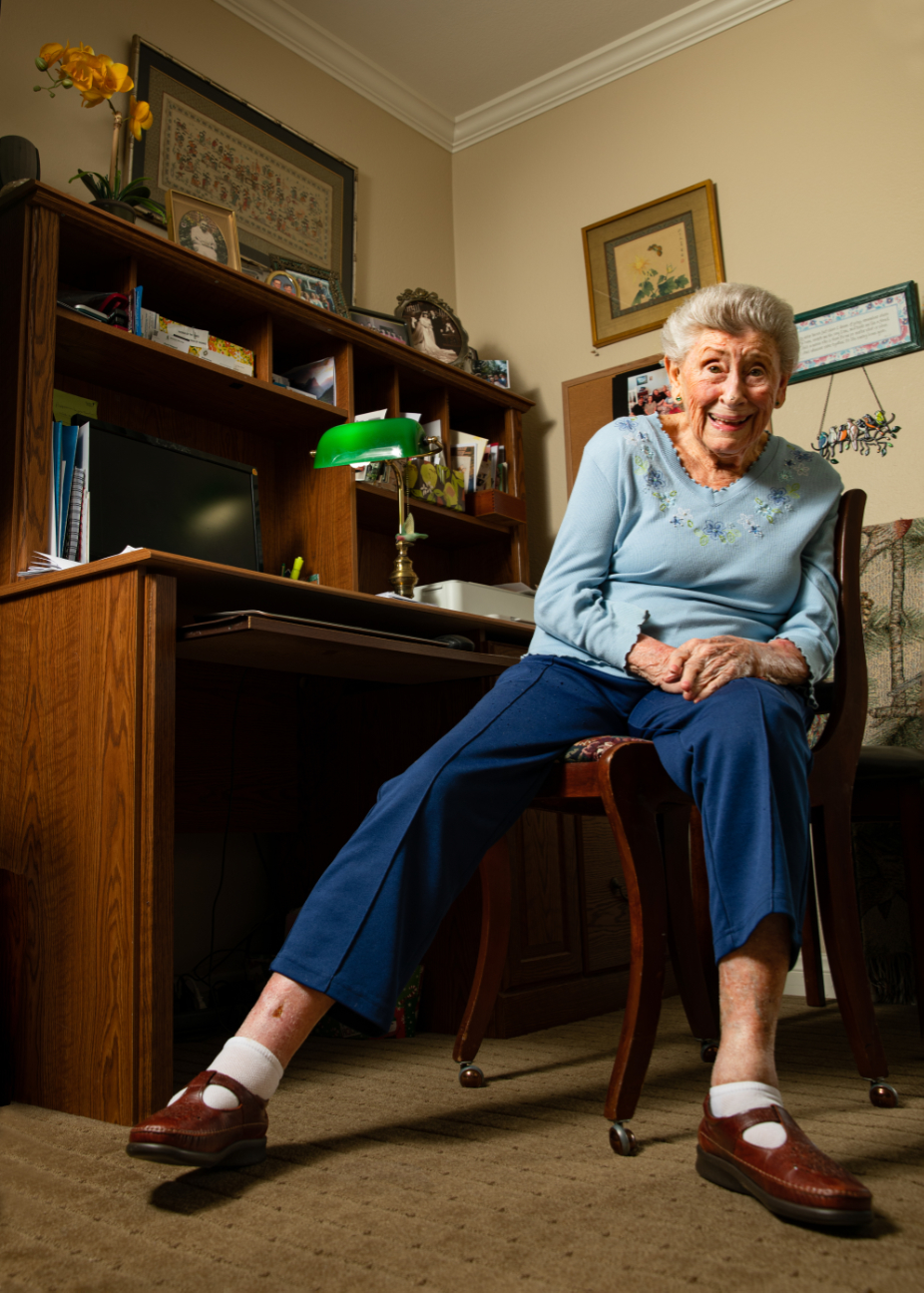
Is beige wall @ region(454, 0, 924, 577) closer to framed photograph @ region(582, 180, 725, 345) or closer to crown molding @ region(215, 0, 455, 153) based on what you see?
framed photograph @ region(582, 180, 725, 345)

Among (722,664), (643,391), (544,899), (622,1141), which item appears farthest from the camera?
(643,391)

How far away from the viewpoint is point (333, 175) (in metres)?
2.96

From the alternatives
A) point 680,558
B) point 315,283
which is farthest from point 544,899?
point 315,283

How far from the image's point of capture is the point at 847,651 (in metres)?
1.47

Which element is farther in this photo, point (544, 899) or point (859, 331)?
point (859, 331)

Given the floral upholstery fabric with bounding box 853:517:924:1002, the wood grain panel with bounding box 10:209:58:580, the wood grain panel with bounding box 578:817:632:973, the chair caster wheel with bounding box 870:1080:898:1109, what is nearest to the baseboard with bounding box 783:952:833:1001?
the floral upholstery fabric with bounding box 853:517:924:1002

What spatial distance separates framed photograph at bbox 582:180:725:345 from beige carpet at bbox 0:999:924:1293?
85.2 inches

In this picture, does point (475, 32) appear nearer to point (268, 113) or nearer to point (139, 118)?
point (268, 113)

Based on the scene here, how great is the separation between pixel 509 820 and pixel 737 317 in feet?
2.58

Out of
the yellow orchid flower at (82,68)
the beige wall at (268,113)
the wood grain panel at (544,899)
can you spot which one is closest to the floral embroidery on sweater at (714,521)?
the wood grain panel at (544,899)

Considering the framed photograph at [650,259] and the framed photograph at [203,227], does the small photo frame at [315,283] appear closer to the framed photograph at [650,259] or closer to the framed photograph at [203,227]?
the framed photograph at [203,227]

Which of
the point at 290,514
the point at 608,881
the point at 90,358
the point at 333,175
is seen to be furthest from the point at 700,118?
the point at 608,881

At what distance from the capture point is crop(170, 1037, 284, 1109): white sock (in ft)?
3.39

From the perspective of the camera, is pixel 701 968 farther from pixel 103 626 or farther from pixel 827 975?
pixel 103 626
